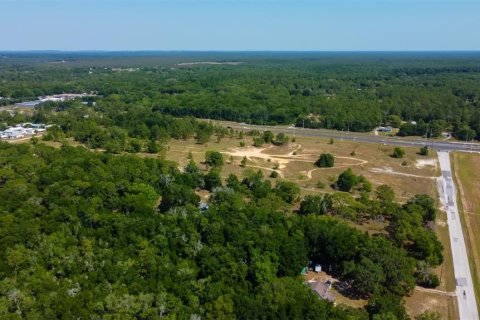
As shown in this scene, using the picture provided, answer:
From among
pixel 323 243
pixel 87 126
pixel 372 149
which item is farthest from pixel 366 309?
pixel 87 126

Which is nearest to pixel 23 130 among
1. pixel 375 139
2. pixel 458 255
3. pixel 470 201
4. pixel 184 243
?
pixel 184 243

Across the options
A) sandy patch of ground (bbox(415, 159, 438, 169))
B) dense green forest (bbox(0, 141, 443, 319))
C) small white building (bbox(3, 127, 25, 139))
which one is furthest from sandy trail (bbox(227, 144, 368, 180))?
small white building (bbox(3, 127, 25, 139))

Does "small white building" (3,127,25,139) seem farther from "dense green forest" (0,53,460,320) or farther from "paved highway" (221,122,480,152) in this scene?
"paved highway" (221,122,480,152)

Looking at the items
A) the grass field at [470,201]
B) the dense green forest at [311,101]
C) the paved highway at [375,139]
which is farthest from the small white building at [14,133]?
the grass field at [470,201]

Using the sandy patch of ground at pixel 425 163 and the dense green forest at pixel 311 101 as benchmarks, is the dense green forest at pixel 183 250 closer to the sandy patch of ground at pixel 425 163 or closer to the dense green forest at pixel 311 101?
the sandy patch of ground at pixel 425 163

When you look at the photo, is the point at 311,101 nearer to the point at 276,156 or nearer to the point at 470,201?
the point at 276,156

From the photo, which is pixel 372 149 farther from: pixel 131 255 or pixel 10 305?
pixel 10 305

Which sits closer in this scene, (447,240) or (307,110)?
(447,240)
